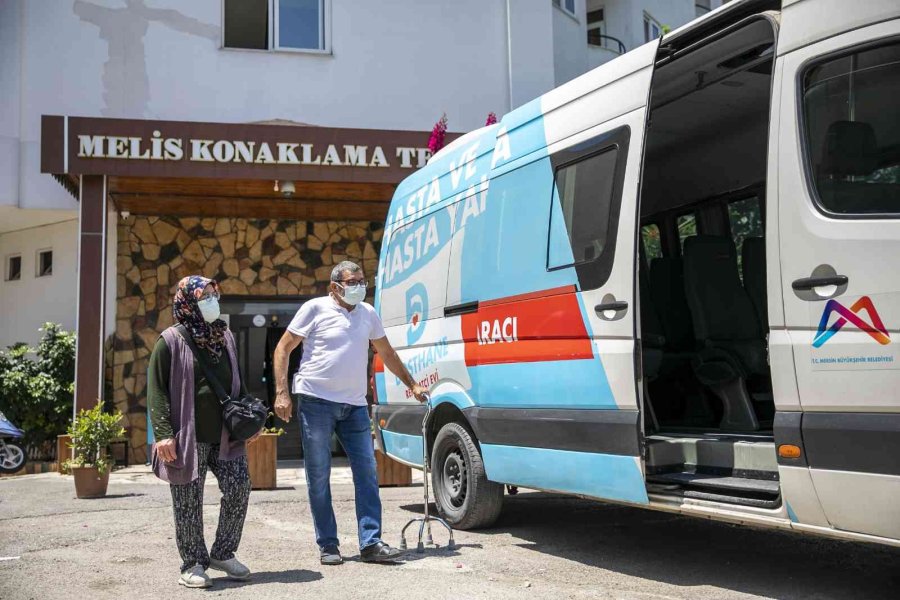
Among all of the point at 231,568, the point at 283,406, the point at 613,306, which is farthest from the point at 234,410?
the point at 613,306

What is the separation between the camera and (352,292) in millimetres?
6195

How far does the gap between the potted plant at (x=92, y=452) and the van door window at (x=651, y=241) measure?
234 inches

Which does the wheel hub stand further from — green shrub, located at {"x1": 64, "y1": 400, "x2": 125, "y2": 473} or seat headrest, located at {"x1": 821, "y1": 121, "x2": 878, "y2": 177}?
green shrub, located at {"x1": 64, "y1": 400, "x2": 125, "y2": 473}

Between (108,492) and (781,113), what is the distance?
8448 mm

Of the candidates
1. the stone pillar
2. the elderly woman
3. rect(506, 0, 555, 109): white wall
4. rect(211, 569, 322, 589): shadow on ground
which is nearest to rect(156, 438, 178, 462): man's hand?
the elderly woman

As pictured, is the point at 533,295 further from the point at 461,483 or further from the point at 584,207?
the point at 461,483

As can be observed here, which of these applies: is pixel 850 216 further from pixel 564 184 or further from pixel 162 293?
pixel 162 293

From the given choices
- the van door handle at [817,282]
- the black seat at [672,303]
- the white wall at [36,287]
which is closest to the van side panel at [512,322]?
the van door handle at [817,282]

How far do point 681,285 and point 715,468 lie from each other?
205 cm

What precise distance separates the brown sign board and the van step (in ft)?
25.7

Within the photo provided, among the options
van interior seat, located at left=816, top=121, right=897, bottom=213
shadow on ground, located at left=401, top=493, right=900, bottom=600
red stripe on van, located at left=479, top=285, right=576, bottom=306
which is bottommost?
shadow on ground, located at left=401, top=493, right=900, bottom=600

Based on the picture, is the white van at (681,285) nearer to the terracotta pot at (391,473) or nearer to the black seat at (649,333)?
the black seat at (649,333)

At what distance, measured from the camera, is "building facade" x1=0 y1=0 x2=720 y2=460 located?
1404cm

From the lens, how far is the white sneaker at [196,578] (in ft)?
17.7
